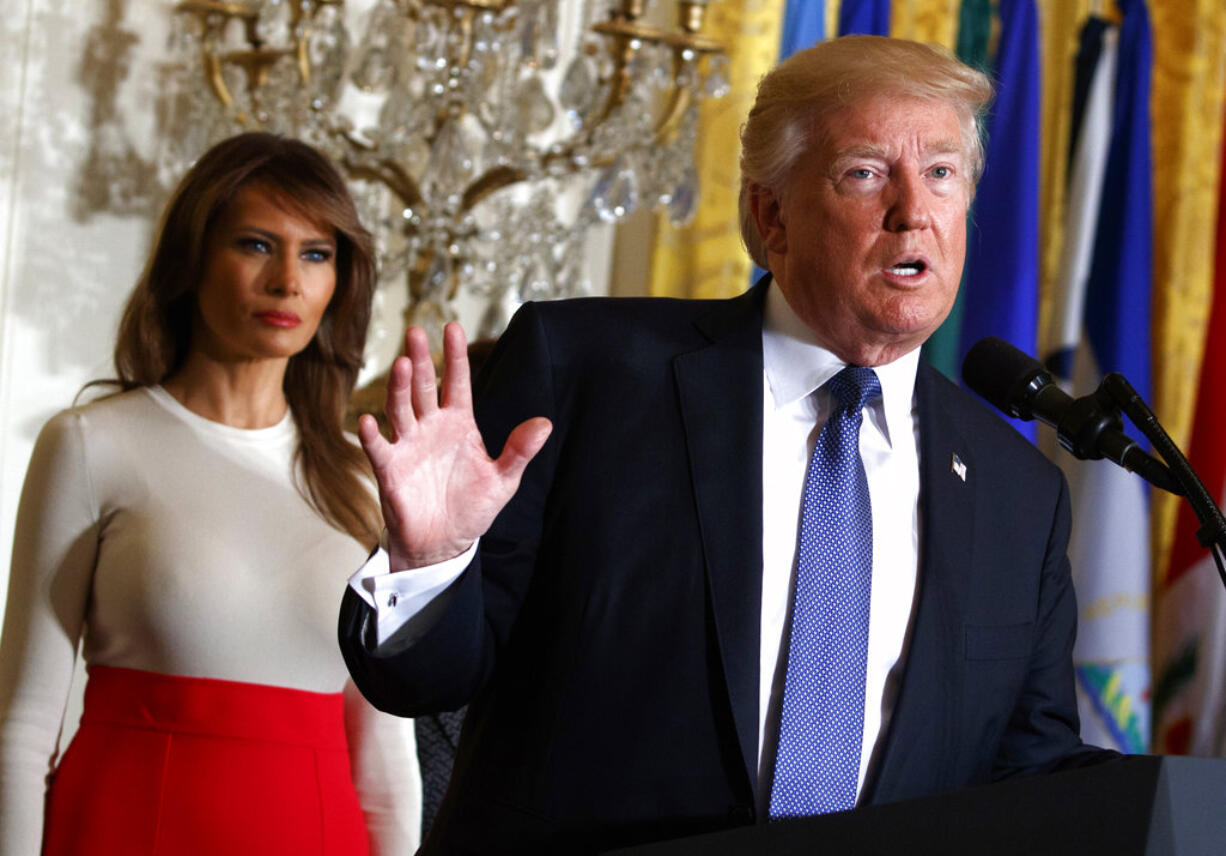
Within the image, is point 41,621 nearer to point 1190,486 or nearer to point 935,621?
point 935,621

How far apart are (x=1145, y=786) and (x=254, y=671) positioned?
1.27 m

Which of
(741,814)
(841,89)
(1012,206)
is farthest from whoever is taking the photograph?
(1012,206)

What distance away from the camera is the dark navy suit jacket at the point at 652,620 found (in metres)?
1.32

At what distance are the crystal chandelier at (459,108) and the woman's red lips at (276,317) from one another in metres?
1.00

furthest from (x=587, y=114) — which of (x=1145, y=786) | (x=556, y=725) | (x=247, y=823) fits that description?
(x=1145, y=786)

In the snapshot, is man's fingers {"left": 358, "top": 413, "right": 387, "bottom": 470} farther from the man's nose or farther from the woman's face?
the woman's face

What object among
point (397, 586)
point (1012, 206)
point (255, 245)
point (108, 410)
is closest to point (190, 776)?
point (108, 410)

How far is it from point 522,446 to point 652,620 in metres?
0.21

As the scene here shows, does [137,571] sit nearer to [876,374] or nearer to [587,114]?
[876,374]

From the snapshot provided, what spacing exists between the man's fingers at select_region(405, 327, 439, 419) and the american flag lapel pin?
56 cm

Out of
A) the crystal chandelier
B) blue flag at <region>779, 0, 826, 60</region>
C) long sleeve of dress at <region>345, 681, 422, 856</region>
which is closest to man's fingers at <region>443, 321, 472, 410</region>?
long sleeve of dress at <region>345, 681, 422, 856</region>

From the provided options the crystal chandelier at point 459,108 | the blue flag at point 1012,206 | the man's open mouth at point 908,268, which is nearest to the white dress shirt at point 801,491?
the man's open mouth at point 908,268

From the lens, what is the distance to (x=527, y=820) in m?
1.33

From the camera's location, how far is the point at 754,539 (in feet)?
4.51
